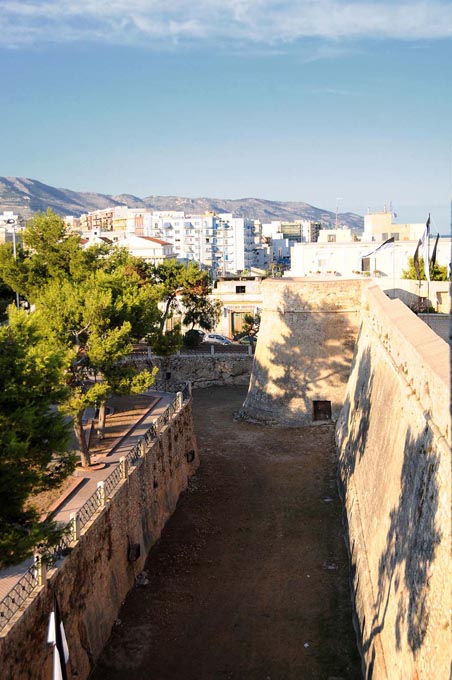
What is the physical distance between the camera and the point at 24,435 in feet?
33.6

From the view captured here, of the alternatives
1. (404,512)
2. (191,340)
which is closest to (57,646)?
(404,512)

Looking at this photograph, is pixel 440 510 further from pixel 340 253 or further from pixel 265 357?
pixel 340 253

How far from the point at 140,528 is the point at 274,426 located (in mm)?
13074

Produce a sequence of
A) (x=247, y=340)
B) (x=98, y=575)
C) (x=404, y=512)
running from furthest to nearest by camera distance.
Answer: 1. (x=247, y=340)
2. (x=98, y=575)
3. (x=404, y=512)

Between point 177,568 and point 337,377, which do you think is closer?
point 177,568

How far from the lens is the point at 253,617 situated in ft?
48.5

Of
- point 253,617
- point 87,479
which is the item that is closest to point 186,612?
point 253,617

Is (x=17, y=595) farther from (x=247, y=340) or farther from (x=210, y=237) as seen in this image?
(x=210, y=237)

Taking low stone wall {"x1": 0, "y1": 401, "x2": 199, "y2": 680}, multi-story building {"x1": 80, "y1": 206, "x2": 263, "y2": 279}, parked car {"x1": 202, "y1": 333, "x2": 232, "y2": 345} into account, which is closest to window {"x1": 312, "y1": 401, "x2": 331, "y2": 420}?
low stone wall {"x1": 0, "y1": 401, "x2": 199, "y2": 680}

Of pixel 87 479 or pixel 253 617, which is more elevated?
pixel 87 479

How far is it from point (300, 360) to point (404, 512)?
1810 centimetres

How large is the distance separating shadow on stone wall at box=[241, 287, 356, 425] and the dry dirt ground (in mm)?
4565

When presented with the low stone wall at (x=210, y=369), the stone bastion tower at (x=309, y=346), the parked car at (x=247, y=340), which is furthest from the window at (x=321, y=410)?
the parked car at (x=247, y=340)

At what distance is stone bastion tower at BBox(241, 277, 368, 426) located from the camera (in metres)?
28.7
